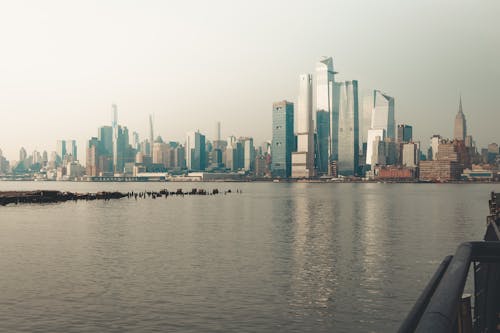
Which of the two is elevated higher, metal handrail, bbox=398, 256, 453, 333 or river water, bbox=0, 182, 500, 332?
metal handrail, bbox=398, 256, 453, 333

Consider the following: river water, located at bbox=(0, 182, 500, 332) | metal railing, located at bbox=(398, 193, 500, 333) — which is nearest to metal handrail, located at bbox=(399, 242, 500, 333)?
metal railing, located at bbox=(398, 193, 500, 333)

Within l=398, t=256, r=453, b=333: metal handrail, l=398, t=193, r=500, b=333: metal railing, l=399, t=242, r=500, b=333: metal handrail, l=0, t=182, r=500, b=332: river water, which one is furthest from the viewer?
l=0, t=182, r=500, b=332: river water

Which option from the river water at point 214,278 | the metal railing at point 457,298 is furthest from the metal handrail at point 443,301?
the river water at point 214,278

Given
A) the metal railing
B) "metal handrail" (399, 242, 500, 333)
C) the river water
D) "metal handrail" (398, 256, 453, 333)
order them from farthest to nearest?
the river water → "metal handrail" (398, 256, 453, 333) → the metal railing → "metal handrail" (399, 242, 500, 333)

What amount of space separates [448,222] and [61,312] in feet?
260

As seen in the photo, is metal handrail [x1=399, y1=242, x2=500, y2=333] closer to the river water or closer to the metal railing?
the metal railing

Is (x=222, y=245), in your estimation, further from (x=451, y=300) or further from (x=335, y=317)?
(x=451, y=300)

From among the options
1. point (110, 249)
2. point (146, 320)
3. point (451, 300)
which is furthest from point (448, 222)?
point (451, 300)

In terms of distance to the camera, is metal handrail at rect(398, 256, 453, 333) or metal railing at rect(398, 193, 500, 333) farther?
metal handrail at rect(398, 256, 453, 333)

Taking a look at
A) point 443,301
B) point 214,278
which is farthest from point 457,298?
point 214,278

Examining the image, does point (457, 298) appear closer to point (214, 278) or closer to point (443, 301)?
point (443, 301)

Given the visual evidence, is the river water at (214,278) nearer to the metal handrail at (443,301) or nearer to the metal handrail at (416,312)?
the metal handrail at (443,301)

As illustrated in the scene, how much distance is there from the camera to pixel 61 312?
30.7 metres

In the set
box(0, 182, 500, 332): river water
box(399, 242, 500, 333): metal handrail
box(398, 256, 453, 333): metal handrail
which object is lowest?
box(0, 182, 500, 332): river water
